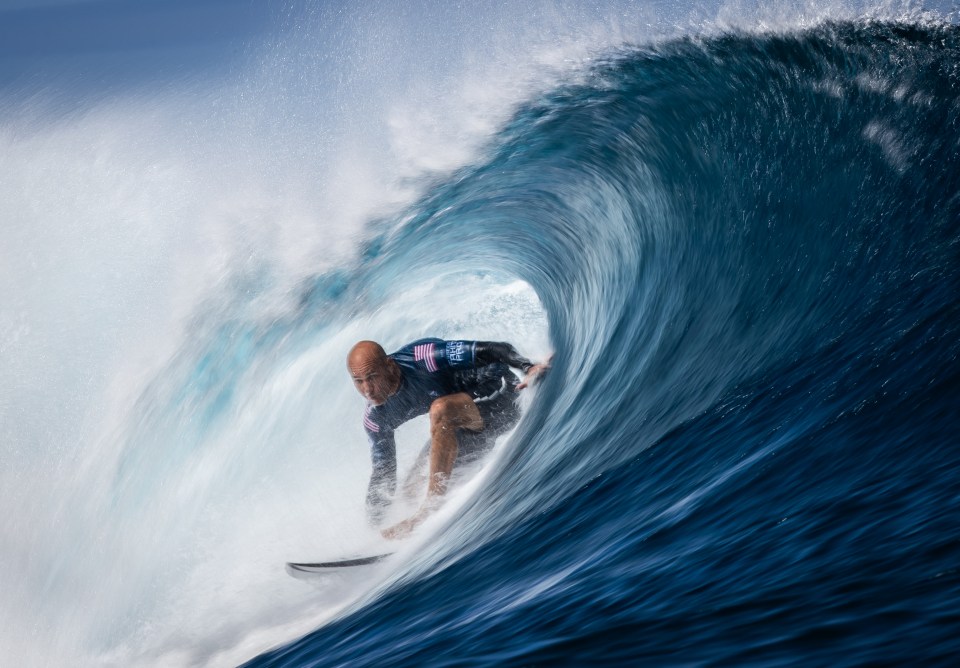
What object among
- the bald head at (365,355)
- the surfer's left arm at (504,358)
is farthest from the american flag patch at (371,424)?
the surfer's left arm at (504,358)

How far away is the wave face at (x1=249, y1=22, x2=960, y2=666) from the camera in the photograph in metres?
2.21

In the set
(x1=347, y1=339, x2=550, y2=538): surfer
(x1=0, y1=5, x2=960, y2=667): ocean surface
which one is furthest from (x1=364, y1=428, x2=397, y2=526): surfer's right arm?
(x1=0, y1=5, x2=960, y2=667): ocean surface

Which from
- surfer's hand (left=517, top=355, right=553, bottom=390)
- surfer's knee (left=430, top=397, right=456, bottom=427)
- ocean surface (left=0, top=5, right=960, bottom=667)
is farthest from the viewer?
surfer's hand (left=517, top=355, right=553, bottom=390)

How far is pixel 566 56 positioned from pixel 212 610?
15.8 feet

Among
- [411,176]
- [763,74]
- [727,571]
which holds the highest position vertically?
[411,176]

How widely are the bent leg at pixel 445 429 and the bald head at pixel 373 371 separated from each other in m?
0.27

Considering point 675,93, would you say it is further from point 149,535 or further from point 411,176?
point 149,535

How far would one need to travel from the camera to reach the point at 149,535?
669cm

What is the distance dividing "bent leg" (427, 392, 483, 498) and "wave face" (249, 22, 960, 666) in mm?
239

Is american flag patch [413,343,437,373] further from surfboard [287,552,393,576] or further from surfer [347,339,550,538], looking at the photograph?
surfboard [287,552,393,576]

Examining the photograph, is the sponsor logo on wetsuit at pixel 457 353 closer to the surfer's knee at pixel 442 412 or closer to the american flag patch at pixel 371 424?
the surfer's knee at pixel 442 412

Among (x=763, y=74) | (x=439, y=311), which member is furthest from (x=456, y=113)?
(x=763, y=74)

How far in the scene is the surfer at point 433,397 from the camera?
5.04 meters

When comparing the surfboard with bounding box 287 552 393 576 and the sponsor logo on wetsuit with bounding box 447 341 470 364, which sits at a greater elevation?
the sponsor logo on wetsuit with bounding box 447 341 470 364
